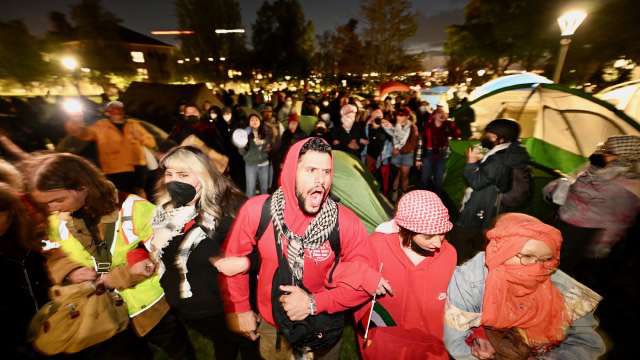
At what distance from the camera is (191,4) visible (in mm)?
53344

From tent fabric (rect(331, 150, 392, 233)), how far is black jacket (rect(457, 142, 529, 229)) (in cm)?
113

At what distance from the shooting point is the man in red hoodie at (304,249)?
1.80m

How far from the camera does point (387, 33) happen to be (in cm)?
3719

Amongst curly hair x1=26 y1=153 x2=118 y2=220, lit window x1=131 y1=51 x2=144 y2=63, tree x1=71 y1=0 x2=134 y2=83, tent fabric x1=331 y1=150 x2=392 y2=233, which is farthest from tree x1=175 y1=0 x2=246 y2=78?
Result: curly hair x1=26 y1=153 x2=118 y2=220

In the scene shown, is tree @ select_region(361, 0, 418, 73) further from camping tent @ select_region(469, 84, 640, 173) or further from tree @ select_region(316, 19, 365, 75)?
camping tent @ select_region(469, 84, 640, 173)

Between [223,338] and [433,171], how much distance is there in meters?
6.41

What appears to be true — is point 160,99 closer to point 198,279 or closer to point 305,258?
point 198,279

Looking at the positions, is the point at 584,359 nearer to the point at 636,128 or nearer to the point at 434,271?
the point at 434,271

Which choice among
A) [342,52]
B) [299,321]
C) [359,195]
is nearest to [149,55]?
[342,52]

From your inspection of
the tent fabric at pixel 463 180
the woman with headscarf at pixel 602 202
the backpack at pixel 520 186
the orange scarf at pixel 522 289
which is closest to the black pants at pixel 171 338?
the orange scarf at pixel 522 289

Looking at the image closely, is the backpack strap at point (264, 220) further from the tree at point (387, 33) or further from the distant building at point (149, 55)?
the distant building at point (149, 55)

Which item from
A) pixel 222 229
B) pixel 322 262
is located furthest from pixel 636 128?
pixel 222 229

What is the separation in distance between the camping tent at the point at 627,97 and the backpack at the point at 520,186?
14.1 ft

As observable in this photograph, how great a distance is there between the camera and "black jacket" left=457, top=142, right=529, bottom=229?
353cm
